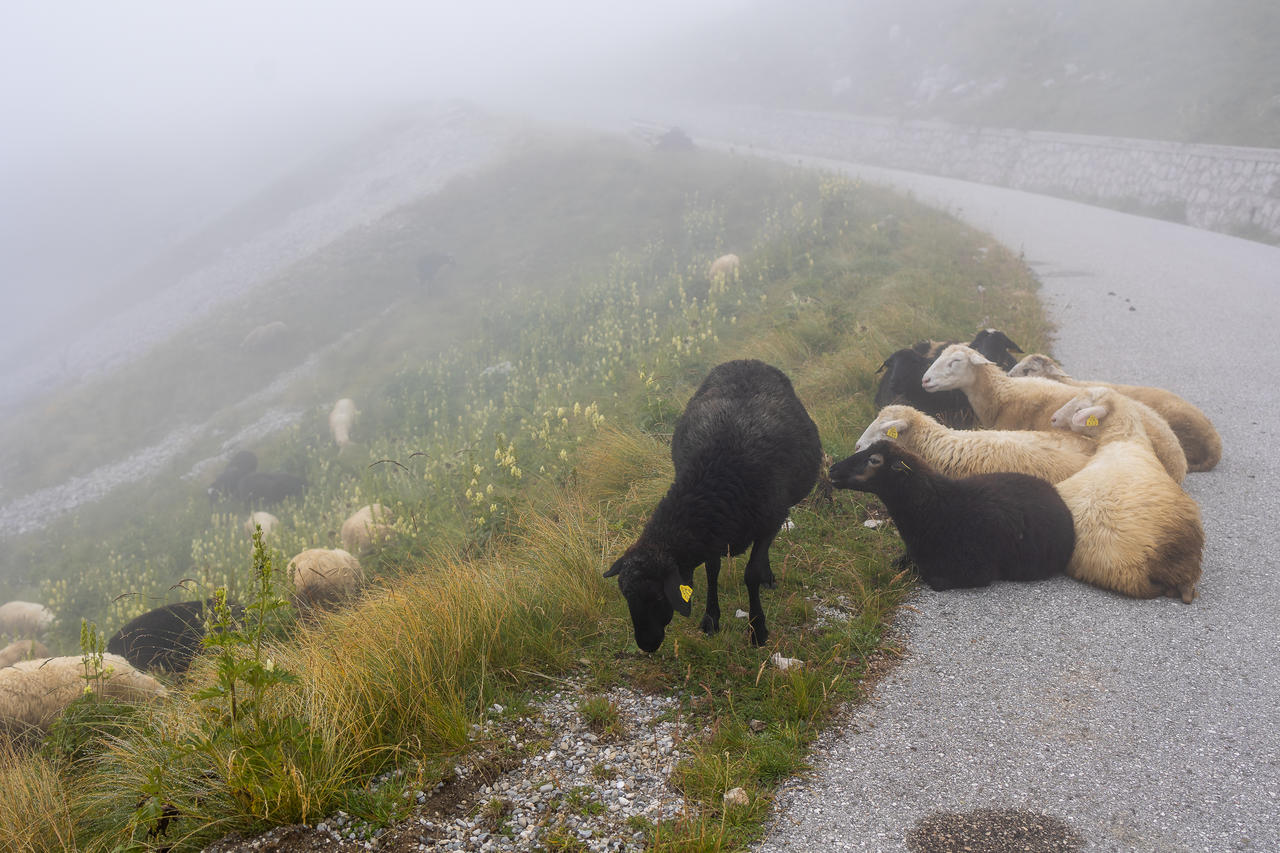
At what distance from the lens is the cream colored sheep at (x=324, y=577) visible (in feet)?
23.3

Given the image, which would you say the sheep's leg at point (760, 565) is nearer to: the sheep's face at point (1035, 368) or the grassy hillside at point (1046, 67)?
the sheep's face at point (1035, 368)

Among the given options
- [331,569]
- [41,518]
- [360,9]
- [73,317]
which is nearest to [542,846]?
[331,569]

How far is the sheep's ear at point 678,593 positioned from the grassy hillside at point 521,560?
569mm

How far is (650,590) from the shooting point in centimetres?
432

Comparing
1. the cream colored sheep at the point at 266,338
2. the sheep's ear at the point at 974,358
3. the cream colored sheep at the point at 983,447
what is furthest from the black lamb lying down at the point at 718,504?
the cream colored sheep at the point at 266,338

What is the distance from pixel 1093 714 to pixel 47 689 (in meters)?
7.75

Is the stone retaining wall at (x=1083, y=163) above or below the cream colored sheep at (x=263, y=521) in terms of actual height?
above

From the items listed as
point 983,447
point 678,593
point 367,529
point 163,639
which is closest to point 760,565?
point 678,593

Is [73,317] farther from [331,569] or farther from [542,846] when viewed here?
[542,846]

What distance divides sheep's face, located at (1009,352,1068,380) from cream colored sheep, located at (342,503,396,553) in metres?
7.69

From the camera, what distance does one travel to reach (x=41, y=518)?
66.6ft

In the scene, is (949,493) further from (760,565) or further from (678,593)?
(678,593)

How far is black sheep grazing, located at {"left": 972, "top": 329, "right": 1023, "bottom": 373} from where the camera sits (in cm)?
864

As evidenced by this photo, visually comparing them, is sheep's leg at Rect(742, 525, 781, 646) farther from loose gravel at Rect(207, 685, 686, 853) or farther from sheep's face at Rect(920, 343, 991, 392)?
sheep's face at Rect(920, 343, 991, 392)
